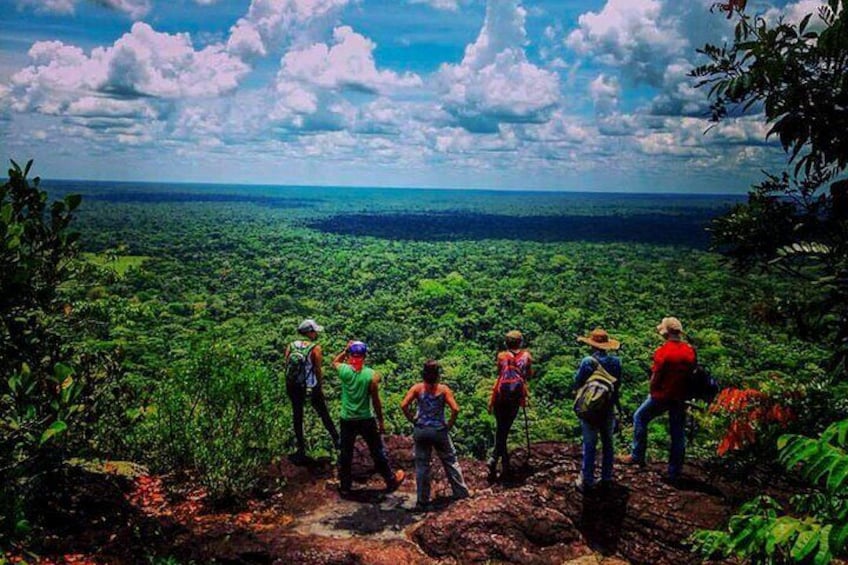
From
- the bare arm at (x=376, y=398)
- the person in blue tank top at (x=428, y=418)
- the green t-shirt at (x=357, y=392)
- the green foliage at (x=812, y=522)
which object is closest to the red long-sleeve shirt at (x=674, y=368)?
the person in blue tank top at (x=428, y=418)

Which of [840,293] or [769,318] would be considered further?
[769,318]

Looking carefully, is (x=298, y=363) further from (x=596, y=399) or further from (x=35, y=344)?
(x=596, y=399)

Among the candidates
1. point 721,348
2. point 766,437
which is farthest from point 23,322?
point 721,348

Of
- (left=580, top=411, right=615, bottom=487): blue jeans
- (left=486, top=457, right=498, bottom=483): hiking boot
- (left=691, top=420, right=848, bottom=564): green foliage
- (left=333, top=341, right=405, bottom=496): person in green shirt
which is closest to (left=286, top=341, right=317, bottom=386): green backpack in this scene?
(left=333, top=341, right=405, bottom=496): person in green shirt

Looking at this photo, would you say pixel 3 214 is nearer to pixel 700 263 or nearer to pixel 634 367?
pixel 634 367

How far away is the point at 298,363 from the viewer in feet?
23.9

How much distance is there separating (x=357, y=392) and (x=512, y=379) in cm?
173

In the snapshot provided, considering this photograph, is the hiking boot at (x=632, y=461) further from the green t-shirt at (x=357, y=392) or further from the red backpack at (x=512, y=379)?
the green t-shirt at (x=357, y=392)

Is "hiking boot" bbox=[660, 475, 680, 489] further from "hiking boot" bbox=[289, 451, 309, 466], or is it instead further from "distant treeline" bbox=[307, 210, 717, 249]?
"distant treeline" bbox=[307, 210, 717, 249]

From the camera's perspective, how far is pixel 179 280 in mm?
66250

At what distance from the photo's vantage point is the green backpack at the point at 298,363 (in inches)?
286

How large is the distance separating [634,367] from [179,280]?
5051cm

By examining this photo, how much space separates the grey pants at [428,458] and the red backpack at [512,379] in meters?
0.83

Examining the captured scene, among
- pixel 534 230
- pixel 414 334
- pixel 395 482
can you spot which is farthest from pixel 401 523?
pixel 534 230
